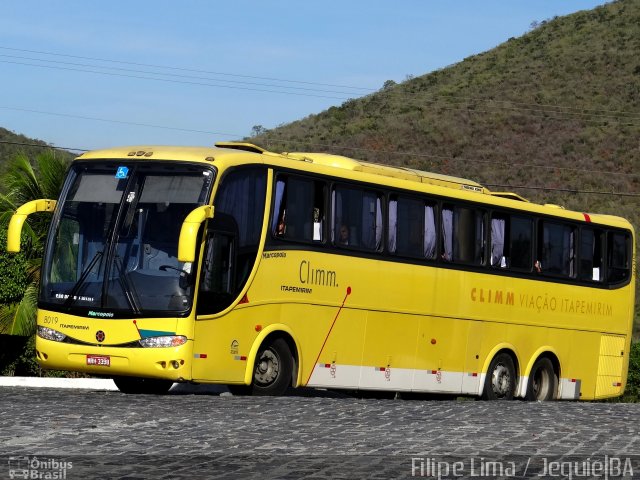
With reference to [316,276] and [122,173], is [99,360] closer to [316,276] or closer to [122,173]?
[122,173]

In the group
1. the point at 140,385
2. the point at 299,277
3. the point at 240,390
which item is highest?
the point at 299,277

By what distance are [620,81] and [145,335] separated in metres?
78.5

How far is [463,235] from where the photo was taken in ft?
75.5

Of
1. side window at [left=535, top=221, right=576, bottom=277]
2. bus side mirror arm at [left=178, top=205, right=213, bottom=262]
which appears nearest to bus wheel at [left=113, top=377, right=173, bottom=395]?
bus side mirror arm at [left=178, top=205, right=213, bottom=262]

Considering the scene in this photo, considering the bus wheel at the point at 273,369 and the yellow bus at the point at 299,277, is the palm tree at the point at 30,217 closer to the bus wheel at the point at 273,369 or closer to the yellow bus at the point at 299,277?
the yellow bus at the point at 299,277

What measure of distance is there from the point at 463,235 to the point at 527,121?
66139 millimetres

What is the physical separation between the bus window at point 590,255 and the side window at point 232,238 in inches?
357

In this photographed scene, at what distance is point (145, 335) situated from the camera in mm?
17750

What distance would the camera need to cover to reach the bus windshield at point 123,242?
1780 cm

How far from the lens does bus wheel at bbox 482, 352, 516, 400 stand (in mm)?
23938

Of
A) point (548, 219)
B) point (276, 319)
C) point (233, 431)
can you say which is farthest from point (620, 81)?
point (233, 431)

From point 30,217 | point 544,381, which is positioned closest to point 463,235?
point 544,381

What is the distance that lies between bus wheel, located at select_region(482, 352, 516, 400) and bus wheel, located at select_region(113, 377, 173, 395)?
6.13 metres

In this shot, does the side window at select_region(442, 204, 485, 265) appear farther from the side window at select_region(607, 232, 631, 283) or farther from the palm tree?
the palm tree
